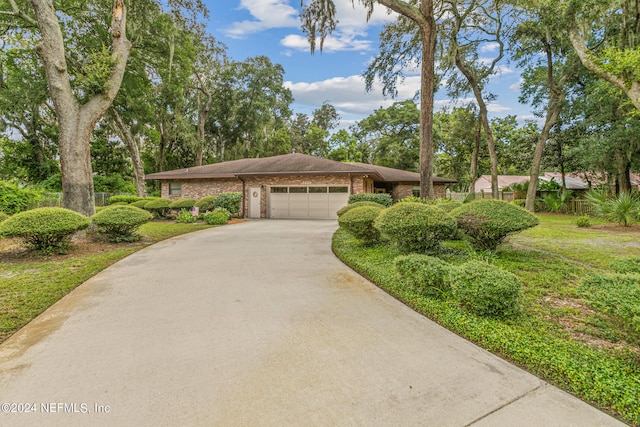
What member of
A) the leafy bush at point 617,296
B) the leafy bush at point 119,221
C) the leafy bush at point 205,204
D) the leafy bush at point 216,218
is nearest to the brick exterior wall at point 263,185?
the leafy bush at point 205,204

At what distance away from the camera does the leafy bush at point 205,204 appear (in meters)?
14.5

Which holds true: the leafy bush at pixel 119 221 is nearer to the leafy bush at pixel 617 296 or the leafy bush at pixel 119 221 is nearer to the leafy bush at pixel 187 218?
the leafy bush at pixel 187 218

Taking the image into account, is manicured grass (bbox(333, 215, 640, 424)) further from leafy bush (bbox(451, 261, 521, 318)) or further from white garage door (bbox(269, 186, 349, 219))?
white garage door (bbox(269, 186, 349, 219))

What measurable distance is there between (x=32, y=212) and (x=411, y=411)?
7.91 metres

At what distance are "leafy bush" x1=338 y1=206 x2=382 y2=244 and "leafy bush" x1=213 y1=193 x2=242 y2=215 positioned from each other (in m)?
9.37

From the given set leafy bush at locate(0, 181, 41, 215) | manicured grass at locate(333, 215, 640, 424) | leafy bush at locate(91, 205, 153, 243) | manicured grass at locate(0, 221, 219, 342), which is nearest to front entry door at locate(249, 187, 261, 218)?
leafy bush at locate(91, 205, 153, 243)

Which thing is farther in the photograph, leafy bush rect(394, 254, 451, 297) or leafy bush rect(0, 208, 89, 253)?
leafy bush rect(0, 208, 89, 253)

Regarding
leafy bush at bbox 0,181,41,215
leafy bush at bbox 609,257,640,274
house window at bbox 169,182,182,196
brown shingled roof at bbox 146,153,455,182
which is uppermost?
brown shingled roof at bbox 146,153,455,182

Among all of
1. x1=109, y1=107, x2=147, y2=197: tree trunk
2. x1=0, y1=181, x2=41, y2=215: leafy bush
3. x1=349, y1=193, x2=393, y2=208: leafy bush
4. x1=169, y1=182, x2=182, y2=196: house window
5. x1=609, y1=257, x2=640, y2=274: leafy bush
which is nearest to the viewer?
x1=609, y1=257, x2=640, y2=274: leafy bush

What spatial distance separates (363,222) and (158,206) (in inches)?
469

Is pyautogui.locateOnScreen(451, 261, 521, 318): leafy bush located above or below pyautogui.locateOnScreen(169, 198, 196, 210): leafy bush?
below

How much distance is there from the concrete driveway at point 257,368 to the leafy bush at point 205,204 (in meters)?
10.7

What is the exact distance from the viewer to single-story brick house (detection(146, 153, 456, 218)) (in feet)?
49.4

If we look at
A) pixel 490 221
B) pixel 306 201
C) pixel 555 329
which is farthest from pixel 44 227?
pixel 306 201
